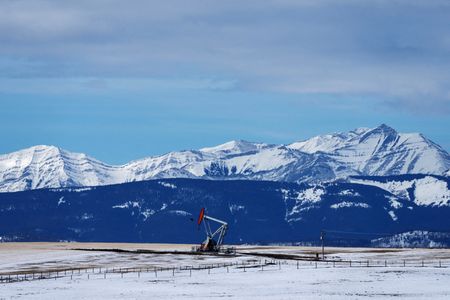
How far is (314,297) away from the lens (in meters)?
132

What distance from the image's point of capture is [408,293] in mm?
137000

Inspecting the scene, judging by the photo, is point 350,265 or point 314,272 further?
point 350,265

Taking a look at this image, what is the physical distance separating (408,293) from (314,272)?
38763mm

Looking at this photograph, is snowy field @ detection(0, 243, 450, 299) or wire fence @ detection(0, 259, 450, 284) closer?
snowy field @ detection(0, 243, 450, 299)

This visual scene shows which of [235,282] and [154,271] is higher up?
[154,271]

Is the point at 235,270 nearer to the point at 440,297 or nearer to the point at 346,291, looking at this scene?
the point at 346,291

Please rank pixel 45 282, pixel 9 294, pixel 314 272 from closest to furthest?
pixel 9 294 → pixel 45 282 → pixel 314 272

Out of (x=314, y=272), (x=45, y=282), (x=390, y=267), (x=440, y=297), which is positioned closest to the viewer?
(x=440, y=297)

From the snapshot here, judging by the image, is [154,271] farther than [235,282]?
Yes

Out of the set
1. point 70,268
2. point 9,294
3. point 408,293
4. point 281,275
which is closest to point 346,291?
point 408,293

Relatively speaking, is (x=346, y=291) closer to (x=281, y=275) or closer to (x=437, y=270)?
(x=281, y=275)

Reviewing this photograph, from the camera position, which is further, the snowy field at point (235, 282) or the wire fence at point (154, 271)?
the wire fence at point (154, 271)

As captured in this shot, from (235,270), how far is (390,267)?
27.0 metres

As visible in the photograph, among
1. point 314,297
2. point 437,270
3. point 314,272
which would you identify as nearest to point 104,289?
point 314,297
